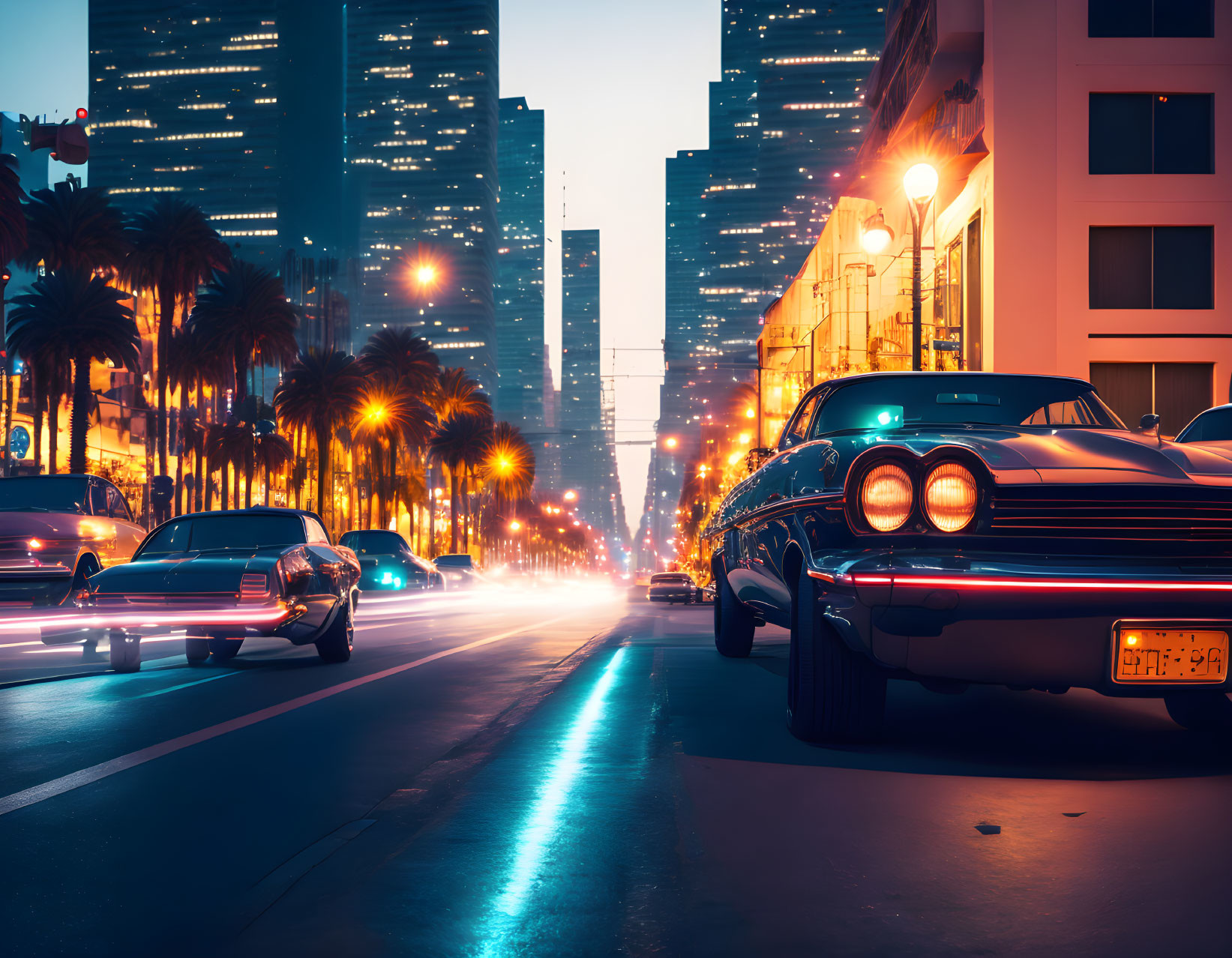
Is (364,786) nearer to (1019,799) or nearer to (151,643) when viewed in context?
(1019,799)

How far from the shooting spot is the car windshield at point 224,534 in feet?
A: 38.8

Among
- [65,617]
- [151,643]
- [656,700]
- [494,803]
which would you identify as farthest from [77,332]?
[494,803]

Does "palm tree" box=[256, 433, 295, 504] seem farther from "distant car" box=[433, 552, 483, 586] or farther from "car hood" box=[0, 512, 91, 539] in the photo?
"car hood" box=[0, 512, 91, 539]

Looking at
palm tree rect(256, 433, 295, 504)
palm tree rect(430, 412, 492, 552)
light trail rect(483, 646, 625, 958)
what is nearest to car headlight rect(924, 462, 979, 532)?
light trail rect(483, 646, 625, 958)

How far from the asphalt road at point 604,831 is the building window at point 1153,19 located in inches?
954

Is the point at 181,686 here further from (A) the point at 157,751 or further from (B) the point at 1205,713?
(B) the point at 1205,713

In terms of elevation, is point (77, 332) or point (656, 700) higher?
point (77, 332)

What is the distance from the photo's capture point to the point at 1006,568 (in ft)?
17.3

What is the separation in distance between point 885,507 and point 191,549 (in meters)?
8.26

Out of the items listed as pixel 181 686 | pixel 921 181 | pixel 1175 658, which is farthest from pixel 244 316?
pixel 1175 658

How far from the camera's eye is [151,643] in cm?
1603

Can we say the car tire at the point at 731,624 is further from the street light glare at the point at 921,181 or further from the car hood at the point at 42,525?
the car hood at the point at 42,525

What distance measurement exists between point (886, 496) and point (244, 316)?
49764mm

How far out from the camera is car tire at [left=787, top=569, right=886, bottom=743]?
598 centimetres
